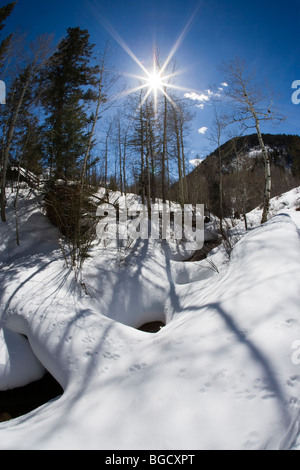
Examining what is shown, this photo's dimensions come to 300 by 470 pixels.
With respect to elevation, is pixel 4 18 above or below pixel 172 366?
above

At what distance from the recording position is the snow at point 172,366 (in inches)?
66.4

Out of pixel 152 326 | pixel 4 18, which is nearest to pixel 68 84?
pixel 4 18

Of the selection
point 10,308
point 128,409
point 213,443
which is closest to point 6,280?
point 10,308

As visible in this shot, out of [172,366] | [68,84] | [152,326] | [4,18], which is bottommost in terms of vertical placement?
[152,326]

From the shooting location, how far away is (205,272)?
7781mm

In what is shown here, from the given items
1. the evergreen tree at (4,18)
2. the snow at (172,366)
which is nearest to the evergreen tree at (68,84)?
the evergreen tree at (4,18)

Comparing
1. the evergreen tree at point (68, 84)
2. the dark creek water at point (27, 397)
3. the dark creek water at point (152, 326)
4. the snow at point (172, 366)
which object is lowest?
the dark creek water at point (27, 397)

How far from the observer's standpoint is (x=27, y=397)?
3875mm

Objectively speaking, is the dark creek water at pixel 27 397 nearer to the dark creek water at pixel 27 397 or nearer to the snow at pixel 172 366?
the dark creek water at pixel 27 397

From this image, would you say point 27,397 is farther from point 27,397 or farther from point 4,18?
point 4,18

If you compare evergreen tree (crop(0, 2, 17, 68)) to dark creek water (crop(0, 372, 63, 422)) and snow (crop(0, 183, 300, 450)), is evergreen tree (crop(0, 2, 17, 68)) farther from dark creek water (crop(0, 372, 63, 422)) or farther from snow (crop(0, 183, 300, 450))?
dark creek water (crop(0, 372, 63, 422))

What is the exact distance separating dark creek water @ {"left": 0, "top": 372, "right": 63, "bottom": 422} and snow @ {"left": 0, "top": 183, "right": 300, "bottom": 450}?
156 millimetres

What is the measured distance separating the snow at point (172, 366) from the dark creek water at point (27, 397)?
16 centimetres

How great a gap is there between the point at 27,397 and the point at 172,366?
3.46 meters
